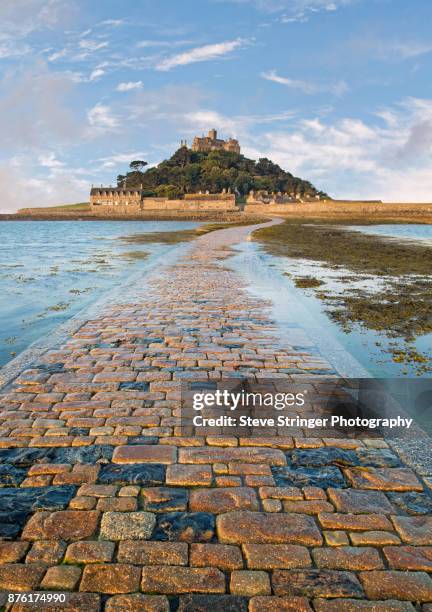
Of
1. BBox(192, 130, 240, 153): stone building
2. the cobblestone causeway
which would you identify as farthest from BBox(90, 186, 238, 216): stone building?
the cobblestone causeway

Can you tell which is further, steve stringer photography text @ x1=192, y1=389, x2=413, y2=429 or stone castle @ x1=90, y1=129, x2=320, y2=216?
stone castle @ x1=90, y1=129, x2=320, y2=216

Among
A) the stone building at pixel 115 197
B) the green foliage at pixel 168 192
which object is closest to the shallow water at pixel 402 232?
the green foliage at pixel 168 192

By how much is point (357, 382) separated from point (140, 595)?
11.9 ft

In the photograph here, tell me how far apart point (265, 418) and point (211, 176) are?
4594 inches

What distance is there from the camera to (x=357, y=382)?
17.5 ft

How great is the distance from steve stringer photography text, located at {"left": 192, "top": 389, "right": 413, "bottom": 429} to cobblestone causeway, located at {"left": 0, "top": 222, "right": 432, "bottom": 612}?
0.25 meters

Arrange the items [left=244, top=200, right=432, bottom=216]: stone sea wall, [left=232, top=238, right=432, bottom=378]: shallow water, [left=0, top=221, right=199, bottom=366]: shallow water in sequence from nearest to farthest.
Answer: [left=232, top=238, right=432, bottom=378]: shallow water
[left=0, top=221, right=199, bottom=366]: shallow water
[left=244, top=200, right=432, bottom=216]: stone sea wall

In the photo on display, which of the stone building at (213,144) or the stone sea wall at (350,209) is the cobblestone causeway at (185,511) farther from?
the stone building at (213,144)

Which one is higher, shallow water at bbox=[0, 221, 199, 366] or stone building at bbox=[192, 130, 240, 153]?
stone building at bbox=[192, 130, 240, 153]

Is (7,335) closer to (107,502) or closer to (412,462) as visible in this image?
(107,502)

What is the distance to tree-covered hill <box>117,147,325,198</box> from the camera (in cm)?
11675

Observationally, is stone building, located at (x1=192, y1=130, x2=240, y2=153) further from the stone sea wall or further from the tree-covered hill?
the stone sea wall

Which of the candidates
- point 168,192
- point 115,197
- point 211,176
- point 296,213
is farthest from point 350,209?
point 115,197

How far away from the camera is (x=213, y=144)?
5458 inches
